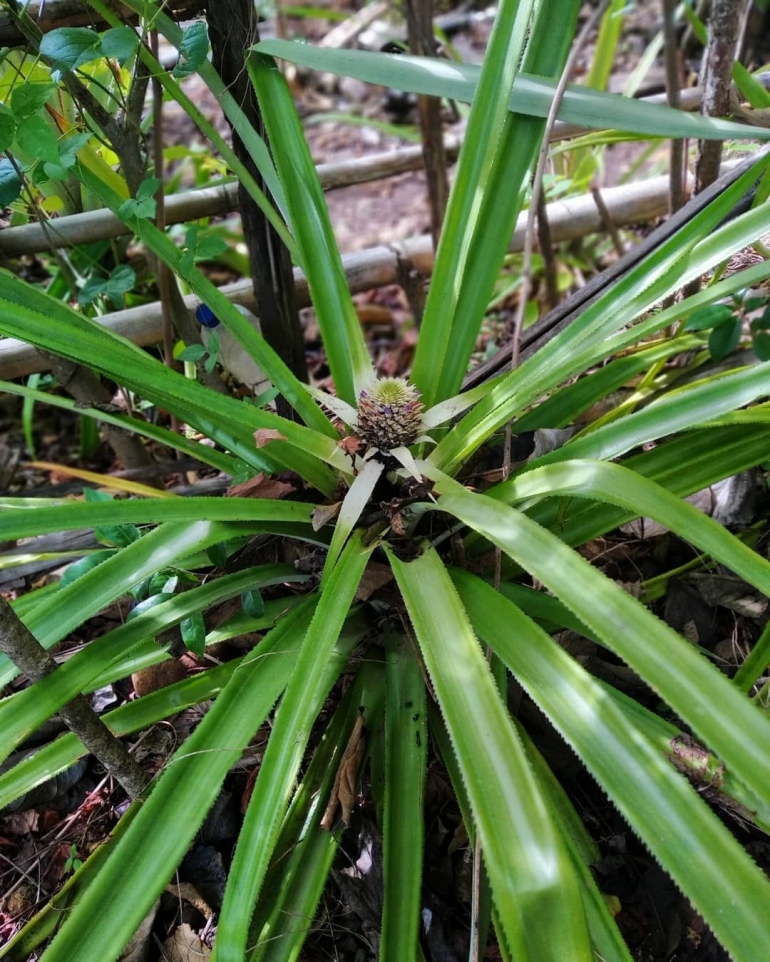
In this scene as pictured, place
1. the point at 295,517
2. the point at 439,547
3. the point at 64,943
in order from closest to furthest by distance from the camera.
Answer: the point at 64,943
the point at 295,517
the point at 439,547

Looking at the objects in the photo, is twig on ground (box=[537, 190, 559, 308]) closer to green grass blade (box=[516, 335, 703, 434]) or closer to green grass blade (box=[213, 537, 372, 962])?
green grass blade (box=[516, 335, 703, 434])

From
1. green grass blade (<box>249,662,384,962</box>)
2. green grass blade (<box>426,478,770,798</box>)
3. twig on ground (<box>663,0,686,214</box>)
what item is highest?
twig on ground (<box>663,0,686,214</box>)

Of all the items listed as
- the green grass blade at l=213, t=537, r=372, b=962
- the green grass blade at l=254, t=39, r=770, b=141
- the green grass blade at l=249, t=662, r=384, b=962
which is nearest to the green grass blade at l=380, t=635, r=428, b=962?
the green grass blade at l=249, t=662, r=384, b=962

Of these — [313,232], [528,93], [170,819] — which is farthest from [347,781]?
[528,93]

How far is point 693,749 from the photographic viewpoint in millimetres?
822

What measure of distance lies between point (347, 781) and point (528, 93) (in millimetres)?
951

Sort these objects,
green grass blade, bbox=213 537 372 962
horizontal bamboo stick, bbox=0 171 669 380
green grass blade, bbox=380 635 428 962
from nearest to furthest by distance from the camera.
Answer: green grass blade, bbox=213 537 372 962 < green grass blade, bbox=380 635 428 962 < horizontal bamboo stick, bbox=0 171 669 380

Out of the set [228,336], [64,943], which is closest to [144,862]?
[64,943]

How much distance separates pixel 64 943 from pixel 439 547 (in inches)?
24.8

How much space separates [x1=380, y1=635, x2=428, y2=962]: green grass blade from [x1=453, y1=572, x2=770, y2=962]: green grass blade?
22 cm

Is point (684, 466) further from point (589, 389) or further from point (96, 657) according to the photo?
point (96, 657)

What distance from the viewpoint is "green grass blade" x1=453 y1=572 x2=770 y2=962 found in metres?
0.55

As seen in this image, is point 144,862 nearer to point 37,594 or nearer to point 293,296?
point 37,594

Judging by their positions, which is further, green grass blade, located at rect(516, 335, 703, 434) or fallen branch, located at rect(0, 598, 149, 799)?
green grass blade, located at rect(516, 335, 703, 434)
